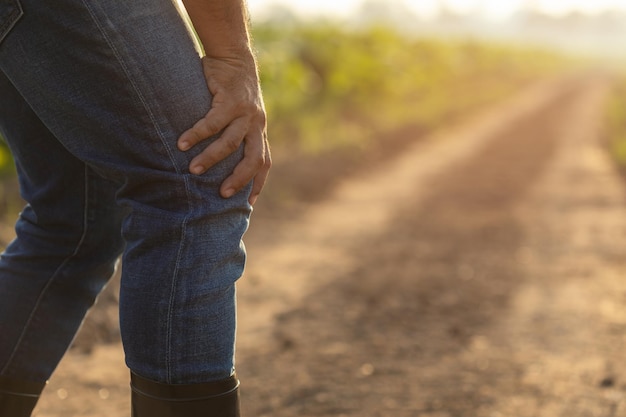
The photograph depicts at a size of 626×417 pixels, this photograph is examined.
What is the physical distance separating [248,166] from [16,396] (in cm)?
63

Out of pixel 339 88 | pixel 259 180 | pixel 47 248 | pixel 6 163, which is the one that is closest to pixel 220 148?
pixel 259 180

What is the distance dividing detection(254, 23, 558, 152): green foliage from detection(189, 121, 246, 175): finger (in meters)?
5.26

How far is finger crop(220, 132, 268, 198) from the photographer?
119 cm

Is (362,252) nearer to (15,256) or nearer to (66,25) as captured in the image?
(15,256)

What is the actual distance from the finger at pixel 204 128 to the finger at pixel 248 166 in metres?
0.06

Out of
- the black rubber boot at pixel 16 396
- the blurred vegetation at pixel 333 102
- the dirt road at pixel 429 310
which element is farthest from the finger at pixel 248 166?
the blurred vegetation at pixel 333 102

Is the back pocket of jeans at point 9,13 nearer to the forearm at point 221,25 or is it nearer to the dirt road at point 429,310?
the forearm at point 221,25

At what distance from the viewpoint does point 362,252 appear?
4.67 meters

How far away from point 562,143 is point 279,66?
17.5 ft

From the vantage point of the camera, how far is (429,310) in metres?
3.49

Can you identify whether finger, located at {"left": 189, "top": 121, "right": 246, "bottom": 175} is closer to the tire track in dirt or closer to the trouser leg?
the trouser leg

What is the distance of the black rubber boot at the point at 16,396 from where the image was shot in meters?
1.43

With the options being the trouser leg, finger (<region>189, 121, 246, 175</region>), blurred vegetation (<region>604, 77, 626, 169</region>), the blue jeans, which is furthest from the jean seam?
blurred vegetation (<region>604, 77, 626, 169</region>)

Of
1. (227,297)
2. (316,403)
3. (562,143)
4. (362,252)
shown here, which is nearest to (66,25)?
(227,297)
